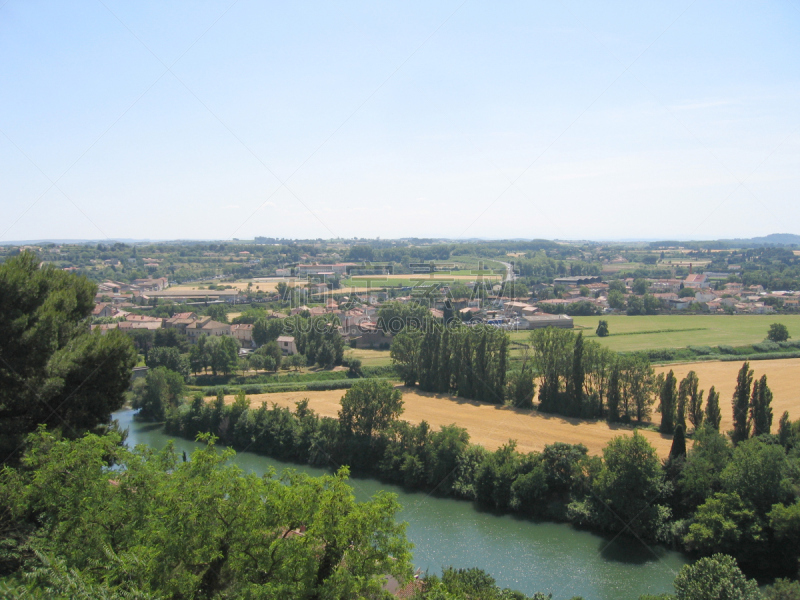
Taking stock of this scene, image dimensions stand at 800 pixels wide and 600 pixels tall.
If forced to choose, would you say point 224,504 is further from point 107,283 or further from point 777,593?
point 107,283

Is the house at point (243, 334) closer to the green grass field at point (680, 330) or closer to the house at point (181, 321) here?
the house at point (181, 321)

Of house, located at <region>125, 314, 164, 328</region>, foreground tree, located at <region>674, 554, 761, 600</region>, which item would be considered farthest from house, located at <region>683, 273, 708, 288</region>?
foreground tree, located at <region>674, 554, 761, 600</region>

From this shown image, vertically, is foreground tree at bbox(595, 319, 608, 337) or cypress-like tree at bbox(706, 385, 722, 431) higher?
cypress-like tree at bbox(706, 385, 722, 431)

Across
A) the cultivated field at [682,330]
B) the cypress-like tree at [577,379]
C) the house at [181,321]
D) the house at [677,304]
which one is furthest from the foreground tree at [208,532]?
the house at [677,304]

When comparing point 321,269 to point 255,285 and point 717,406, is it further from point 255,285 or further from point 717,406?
point 717,406

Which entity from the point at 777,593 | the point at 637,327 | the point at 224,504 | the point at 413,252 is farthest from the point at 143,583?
the point at 413,252

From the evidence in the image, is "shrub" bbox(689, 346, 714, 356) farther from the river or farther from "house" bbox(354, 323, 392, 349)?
the river
